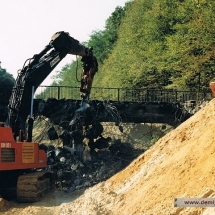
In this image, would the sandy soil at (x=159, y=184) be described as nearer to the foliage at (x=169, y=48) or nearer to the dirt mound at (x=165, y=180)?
the dirt mound at (x=165, y=180)

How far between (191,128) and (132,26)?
3371 cm

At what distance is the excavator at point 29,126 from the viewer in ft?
42.3

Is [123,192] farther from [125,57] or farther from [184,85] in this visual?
[125,57]

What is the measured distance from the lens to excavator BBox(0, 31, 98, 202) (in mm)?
12898

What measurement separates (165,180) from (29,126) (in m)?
5.81

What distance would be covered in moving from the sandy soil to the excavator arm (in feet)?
9.27

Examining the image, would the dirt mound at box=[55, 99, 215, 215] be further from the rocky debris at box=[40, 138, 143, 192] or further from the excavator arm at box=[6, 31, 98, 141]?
the excavator arm at box=[6, 31, 98, 141]

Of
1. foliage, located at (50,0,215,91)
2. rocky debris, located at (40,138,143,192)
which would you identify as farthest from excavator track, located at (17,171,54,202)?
foliage, located at (50,0,215,91)

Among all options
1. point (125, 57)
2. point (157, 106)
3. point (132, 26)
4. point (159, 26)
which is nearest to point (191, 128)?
point (157, 106)

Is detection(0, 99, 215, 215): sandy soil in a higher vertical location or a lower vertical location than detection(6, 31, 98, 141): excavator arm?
lower

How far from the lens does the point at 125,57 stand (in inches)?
1638

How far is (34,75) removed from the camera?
1478 cm

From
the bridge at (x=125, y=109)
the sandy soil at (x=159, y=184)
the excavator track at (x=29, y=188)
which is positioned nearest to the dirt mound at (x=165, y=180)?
the sandy soil at (x=159, y=184)

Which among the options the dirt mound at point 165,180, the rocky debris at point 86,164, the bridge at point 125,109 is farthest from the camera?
the bridge at point 125,109
